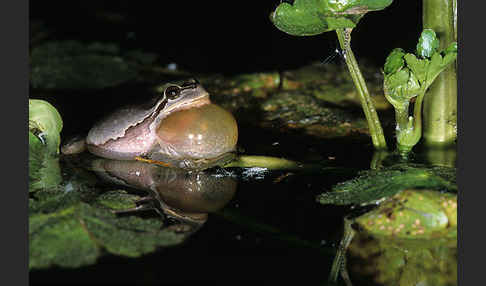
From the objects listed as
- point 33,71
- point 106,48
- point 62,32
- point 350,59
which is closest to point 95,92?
point 33,71

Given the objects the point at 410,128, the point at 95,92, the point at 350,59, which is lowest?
the point at 95,92

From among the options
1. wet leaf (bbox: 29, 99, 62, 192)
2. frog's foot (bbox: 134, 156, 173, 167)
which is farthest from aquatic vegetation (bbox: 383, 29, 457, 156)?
wet leaf (bbox: 29, 99, 62, 192)

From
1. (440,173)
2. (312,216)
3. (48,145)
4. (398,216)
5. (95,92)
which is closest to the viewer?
(398,216)

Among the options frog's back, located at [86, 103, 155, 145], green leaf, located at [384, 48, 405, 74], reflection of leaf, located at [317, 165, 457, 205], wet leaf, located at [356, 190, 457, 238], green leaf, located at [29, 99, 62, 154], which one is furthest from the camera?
frog's back, located at [86, 103, 155, 145]

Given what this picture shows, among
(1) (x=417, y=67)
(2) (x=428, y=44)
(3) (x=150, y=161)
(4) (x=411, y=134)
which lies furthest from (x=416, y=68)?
(3) (x=150, y=161)

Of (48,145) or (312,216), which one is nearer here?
(312,216)

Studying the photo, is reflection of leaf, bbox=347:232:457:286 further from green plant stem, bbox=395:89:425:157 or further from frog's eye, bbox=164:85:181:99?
frog's eye, bbox=164:85:181:99

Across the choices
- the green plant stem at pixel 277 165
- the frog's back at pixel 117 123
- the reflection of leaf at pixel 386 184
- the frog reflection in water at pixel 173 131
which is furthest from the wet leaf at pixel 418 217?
the frog's back at pixel 117 123

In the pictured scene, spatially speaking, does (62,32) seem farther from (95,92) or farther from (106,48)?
(95,92)
